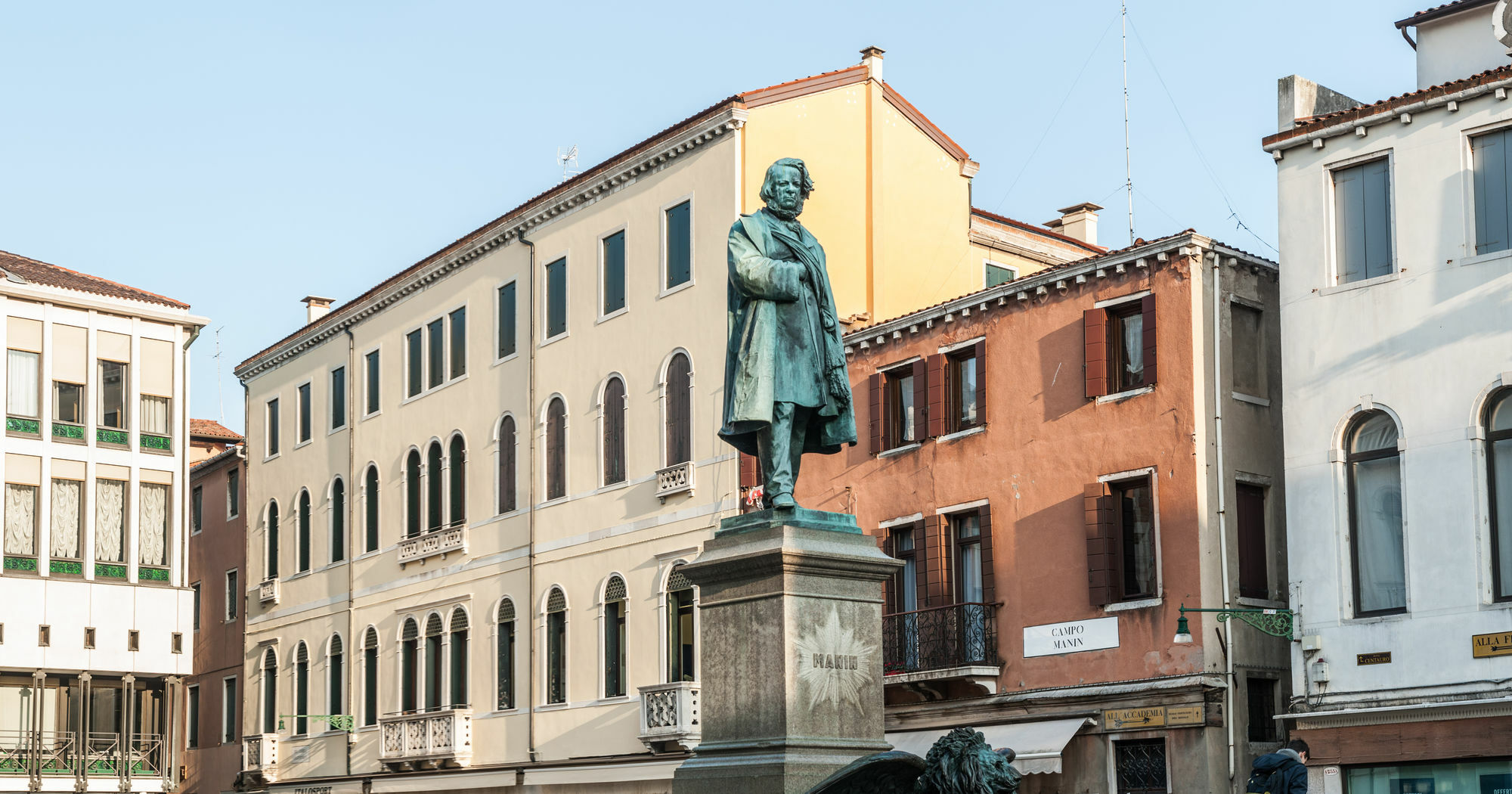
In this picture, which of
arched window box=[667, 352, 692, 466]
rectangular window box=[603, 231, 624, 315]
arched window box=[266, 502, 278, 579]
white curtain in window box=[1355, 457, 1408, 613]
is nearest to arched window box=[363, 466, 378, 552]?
arched window box=[266, 502, 278, 579]

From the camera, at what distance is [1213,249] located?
27.2m

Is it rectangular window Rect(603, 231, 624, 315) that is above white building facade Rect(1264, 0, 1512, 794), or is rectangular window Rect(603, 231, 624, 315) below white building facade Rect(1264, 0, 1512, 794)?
above

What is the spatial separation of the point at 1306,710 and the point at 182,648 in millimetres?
28184

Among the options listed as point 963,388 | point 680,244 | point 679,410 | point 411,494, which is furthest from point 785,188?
point 411,494

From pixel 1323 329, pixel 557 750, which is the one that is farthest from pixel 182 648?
pixel 1323 329

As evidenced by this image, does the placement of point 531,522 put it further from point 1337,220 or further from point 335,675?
point 1337,220

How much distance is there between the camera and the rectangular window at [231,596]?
2041 inches

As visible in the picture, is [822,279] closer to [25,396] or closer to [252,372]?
[25,396]

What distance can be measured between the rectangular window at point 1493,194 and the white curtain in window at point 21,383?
3150 centimetres

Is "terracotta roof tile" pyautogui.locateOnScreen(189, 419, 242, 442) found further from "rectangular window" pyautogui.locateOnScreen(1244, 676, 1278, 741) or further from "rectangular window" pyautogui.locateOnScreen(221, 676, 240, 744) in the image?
"rectangular window" pyautogui.locateOnScreen(1244, 676, 1278, 741)

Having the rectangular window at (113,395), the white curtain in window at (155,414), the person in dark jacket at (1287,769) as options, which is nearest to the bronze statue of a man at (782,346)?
the person in dark jacket at (1287,769)

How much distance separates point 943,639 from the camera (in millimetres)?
30062

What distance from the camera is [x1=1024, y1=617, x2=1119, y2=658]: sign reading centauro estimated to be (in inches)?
1090

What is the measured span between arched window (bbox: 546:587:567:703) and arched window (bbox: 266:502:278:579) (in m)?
14.4
